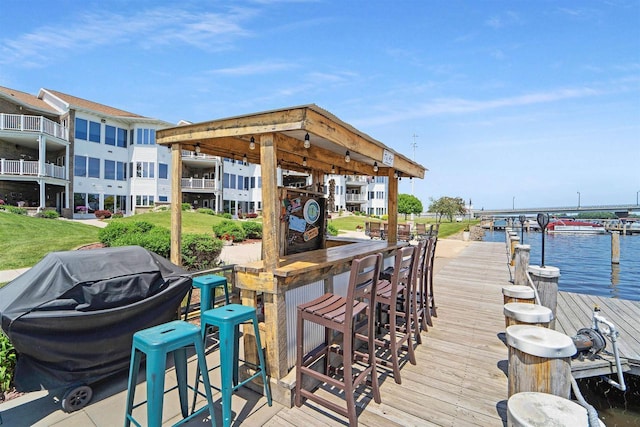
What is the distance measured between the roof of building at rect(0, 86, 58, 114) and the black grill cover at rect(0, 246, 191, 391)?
80.9 ft

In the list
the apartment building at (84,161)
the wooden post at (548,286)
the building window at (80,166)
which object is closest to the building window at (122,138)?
the apartment building at (84,161)

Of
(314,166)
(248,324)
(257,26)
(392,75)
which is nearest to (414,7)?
(392,75)

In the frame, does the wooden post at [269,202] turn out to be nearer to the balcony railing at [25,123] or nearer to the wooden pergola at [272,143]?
the wooden pergola at [272,143]

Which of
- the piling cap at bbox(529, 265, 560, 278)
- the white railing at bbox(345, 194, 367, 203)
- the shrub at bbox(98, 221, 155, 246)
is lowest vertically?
the piling cap at bbox(529, 265, 560, 278)

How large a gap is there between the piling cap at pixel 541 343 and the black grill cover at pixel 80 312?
3.14 m

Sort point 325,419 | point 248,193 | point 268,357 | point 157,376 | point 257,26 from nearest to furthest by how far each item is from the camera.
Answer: point 157,376 → point 325,419 → point 268,357 → point 257,26 → point 248,193

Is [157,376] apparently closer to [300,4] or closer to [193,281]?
[193,281]

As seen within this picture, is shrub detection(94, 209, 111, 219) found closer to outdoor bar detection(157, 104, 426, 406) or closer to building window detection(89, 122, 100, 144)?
building window detection(89, 122, 100, 144)

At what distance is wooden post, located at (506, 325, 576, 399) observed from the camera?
1.76m

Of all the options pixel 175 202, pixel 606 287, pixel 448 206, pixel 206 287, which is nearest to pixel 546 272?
pixel 206 287

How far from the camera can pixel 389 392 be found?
302 cm

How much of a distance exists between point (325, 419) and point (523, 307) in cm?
199

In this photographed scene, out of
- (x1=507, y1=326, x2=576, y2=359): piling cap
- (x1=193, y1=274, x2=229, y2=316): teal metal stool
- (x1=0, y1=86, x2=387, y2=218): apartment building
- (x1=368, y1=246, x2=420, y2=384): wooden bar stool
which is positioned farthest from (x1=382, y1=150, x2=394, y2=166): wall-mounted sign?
(x1=0, y1=86, x2=387, y2=218): apartment building

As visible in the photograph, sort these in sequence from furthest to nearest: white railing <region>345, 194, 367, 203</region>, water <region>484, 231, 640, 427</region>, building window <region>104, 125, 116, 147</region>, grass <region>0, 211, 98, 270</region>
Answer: white railing <region>345, 194, 367, 203</region>
building window <region>104, 125, 116, 147</region>
grass <region>0, 211, 98, 270</region>
water <region>484, 231, 640, 427</region>
